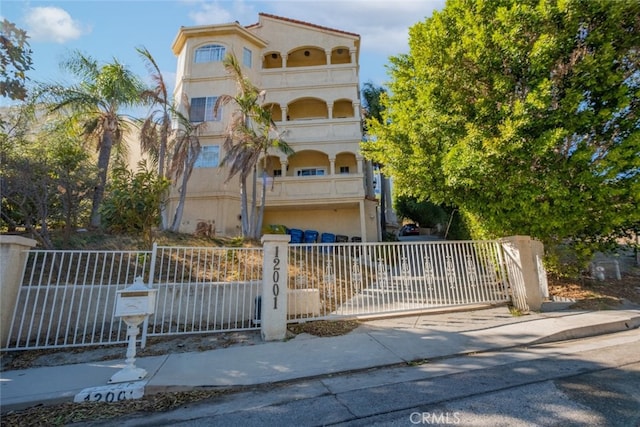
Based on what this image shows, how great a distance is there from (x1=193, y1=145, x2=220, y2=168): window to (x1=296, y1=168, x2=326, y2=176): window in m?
4.61

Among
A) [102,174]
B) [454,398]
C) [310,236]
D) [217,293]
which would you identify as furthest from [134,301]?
[310,236]

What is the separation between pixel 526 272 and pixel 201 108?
53.0ft

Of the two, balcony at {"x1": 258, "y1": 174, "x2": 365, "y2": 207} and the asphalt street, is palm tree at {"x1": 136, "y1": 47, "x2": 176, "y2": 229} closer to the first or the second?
balcony at {"x1": 258, "y1": 174, "x2": 365, "y2": 207}

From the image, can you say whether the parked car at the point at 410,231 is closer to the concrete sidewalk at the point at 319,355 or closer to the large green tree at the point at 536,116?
the large green tree at the point at 536,116

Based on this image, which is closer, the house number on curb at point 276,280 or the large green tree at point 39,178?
the house number on curb at point 276,280

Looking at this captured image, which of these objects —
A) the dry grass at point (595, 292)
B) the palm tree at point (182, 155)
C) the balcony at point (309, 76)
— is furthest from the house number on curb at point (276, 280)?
the balcony at point (309, 76)

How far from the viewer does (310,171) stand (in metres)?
17.3

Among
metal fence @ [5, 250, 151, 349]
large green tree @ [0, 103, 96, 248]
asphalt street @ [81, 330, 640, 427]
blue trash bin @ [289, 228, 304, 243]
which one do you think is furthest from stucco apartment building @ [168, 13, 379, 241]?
asphalt street @ [81, 330, 640, 427]

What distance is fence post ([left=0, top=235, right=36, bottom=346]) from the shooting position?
16.3ft

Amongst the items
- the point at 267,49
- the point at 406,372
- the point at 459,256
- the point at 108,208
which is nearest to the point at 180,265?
the point at 108,208

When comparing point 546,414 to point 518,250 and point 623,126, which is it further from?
point 623,126

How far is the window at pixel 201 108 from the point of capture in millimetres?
15875

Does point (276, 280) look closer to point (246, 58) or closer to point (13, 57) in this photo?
point (13, 57)

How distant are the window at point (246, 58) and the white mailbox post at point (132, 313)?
1611cm
